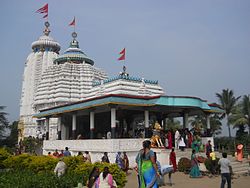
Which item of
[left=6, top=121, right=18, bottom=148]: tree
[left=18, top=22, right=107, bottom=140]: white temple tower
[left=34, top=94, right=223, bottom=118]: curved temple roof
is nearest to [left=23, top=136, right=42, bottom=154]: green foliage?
[left=18, top=22, right=107, bottom=140]: white temple tower

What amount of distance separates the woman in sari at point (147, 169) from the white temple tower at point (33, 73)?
145 feet

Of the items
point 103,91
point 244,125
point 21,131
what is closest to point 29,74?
point 21,131

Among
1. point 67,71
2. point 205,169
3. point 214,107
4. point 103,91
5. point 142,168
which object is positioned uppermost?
point 67,71

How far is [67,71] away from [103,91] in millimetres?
9740

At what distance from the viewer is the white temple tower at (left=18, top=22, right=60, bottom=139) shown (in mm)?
47838

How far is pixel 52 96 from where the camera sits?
4338 cm

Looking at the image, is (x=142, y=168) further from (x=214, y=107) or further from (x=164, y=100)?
(x=214, y=107)

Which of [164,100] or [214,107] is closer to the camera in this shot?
[164,100]

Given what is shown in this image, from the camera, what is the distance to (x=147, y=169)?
5.84 metres

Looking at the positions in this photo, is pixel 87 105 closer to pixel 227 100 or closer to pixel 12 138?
pixel 227 100

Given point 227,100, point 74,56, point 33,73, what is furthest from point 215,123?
point 33,73

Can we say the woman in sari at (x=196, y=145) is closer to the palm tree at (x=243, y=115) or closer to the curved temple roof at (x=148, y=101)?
the curved temple roof at (x=148, y=101)

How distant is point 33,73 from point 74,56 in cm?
1096

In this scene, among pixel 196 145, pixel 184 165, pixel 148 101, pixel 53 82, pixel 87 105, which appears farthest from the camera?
pixel 53 82
